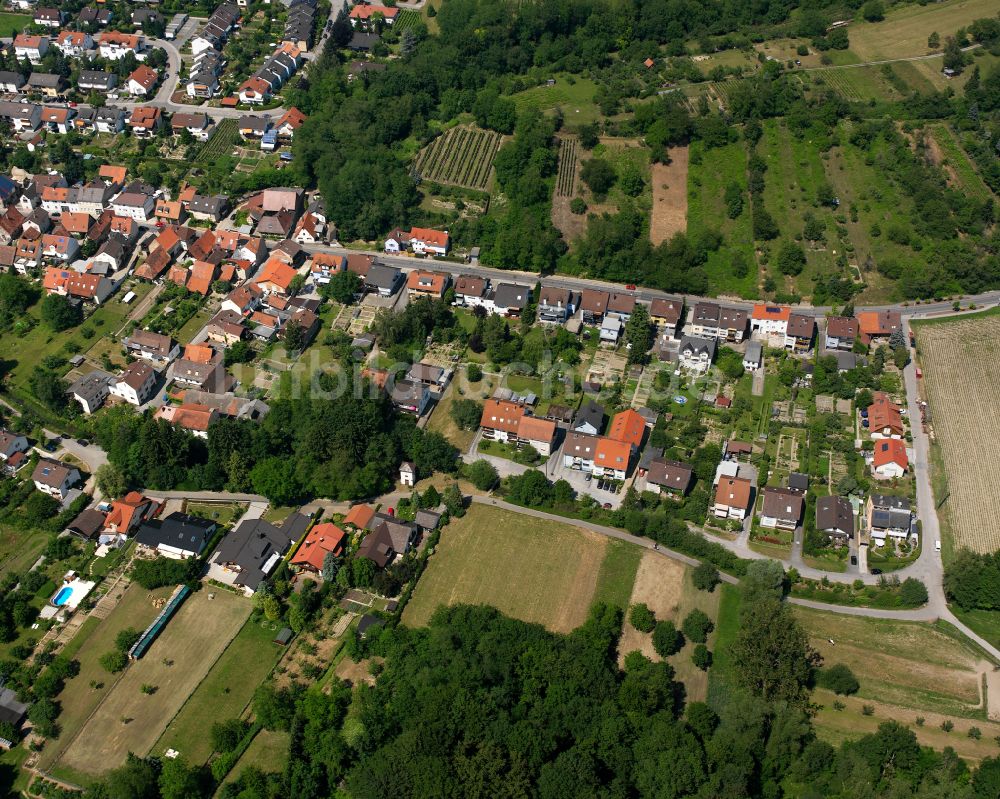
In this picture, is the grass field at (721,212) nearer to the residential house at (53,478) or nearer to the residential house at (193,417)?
the residential house at (193,417)

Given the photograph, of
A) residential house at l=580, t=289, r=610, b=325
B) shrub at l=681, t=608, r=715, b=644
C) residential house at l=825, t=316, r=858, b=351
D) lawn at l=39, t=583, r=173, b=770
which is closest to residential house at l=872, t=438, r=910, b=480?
residential house at l=825, t=316, r=858, b=351

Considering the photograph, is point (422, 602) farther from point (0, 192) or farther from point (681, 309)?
point (0, 192)

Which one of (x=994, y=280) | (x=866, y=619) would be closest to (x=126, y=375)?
(x=866, y=619)

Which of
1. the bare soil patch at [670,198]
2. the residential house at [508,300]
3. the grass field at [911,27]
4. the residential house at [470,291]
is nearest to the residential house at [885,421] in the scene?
the bare soil patch at [670,198]

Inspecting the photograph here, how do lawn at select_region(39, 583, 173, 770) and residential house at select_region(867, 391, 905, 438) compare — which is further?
residential house at select_region(867, 391, 905, 438)

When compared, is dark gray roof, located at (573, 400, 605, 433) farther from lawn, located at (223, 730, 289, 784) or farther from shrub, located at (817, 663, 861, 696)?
lawn, located at (223, 730, 289, 784)

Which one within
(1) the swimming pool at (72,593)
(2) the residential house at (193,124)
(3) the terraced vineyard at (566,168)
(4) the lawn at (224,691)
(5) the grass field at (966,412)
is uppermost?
(3) the terraced vineyard at (566,168)
